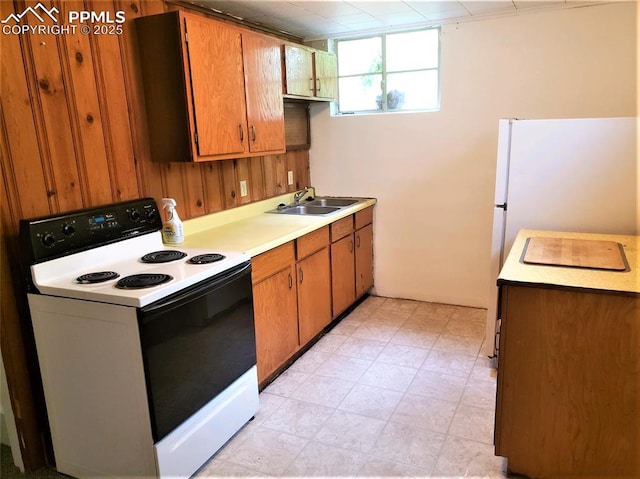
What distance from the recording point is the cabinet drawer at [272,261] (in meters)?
2.47

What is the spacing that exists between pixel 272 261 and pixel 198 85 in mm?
987

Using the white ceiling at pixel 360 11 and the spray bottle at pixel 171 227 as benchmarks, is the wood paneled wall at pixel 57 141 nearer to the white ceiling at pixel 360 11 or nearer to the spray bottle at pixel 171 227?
the spray bottle at pixel 171 227

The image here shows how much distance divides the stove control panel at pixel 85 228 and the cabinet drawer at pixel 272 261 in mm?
529

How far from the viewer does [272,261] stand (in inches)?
103

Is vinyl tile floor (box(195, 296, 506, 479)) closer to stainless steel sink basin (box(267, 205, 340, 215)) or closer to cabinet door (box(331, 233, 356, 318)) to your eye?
cabinet door (box(331, 233, 356, 318))

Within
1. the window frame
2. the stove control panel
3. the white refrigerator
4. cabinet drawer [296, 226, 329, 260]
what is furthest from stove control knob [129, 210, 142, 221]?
the window frame

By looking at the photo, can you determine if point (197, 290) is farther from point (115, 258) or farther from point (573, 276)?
point (573, 276)

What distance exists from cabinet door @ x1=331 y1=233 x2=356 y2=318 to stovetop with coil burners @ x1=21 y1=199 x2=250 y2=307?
1.22 meters

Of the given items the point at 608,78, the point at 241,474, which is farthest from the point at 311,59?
the point at 241,474

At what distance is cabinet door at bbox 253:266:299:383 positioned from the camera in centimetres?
254

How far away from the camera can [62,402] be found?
1952 mm

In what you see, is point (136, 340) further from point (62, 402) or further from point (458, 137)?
point (458, 137)

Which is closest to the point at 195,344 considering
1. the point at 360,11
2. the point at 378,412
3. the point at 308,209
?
the point at 378,412

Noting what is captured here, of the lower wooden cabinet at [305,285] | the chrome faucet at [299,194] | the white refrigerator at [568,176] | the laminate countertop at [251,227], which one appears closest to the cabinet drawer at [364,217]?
the lower wooden cabinet at [305,285]
